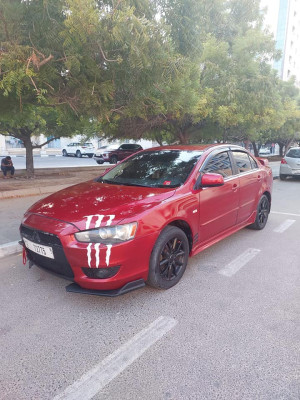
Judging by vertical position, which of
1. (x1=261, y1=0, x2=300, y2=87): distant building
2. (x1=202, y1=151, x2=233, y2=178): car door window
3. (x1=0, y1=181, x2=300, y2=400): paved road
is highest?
(x1=261, y1=0, x2=300, y2=87): distant building

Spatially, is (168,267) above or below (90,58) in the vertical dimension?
below

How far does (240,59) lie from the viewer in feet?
34.5

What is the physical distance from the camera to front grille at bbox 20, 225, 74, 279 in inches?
111

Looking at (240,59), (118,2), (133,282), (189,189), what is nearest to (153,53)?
(118,2)

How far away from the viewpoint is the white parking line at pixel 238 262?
149 inches

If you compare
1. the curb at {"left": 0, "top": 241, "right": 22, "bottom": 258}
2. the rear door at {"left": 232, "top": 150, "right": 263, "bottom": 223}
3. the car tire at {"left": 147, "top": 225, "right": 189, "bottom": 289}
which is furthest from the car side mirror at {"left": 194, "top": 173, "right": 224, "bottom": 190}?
the curb at {"left": 0, "top": 241, "right": 22, "bottom": 258}

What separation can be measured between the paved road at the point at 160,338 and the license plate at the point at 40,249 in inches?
20.3

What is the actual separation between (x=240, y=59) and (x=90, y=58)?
7643 millimetres

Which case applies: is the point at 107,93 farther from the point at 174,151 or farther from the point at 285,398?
the point at 285,398

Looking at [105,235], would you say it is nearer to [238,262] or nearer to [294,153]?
[238,262]

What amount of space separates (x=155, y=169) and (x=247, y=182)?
1.67 meters

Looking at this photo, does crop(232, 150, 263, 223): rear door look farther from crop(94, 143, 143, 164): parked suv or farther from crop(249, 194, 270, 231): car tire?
crop(94, 143, 143, 164): parked suv

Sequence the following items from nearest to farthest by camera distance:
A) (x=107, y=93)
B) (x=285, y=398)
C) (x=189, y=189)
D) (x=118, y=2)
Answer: (x=285, y=398) → (x=189, y=189) → (x=118, y=2) → (x=107, y=93)

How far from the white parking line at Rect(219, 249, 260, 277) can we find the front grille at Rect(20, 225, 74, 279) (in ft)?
6.41
